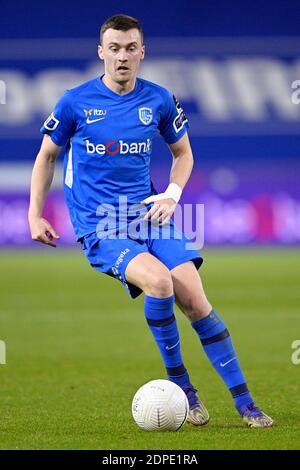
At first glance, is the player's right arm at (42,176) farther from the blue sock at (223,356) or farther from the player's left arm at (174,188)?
the blue sock at (223,356)

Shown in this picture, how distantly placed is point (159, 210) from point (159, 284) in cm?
45

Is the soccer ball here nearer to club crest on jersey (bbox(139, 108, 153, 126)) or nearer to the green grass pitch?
the green grass pitch

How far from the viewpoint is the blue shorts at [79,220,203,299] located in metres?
5.55

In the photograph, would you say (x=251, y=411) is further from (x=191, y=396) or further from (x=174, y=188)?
(x=174, y=188)

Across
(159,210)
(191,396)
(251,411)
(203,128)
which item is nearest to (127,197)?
(159,210)

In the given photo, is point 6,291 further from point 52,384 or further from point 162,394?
point 162,394

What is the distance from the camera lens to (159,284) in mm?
5363

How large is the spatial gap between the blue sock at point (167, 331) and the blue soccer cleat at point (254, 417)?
417mm

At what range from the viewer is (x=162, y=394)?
5320 mm

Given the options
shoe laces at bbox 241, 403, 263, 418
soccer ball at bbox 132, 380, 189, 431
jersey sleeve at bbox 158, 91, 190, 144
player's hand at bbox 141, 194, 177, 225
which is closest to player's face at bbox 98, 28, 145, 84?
jersey sleeve at bbox 158, 91, 190, 144

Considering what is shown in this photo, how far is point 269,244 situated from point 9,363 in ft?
42.9

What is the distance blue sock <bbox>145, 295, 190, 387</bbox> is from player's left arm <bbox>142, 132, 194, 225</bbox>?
47 cm
